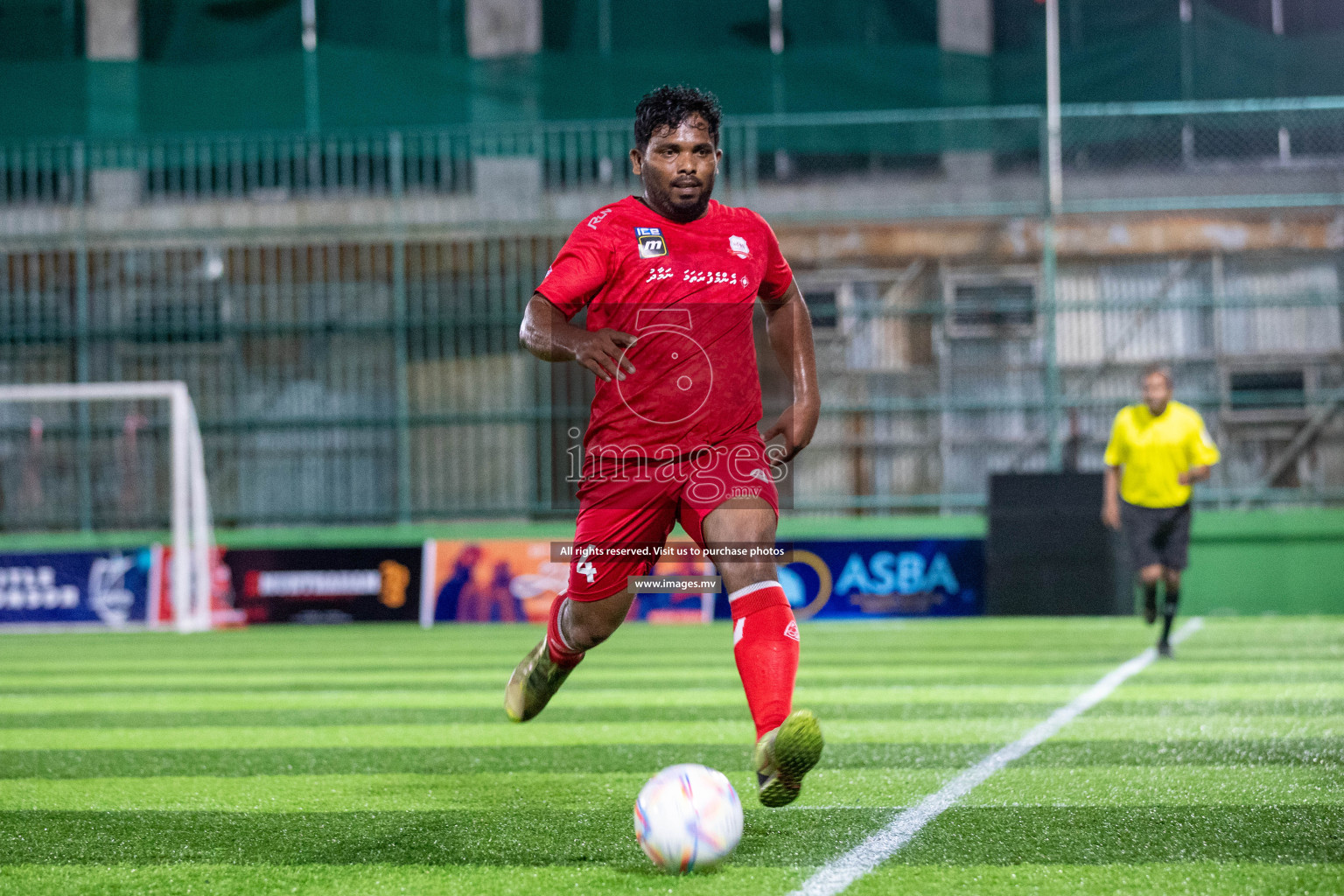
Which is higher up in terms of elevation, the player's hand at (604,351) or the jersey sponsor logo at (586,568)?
the player's hand at (604,351)

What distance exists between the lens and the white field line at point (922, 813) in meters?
3.55

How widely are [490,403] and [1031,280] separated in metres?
6.19

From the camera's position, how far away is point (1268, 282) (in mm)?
16172

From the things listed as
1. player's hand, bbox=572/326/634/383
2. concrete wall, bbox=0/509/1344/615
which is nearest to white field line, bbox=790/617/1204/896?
player's hand, bbox=572/326/634/383

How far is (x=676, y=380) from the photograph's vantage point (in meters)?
4.30

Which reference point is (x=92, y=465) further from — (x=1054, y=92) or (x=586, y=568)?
(x=586, y=568)

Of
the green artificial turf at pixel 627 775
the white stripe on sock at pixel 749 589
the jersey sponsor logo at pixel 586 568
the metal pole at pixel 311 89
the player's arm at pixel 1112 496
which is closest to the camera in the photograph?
the green artificial turf at pixel 627 775

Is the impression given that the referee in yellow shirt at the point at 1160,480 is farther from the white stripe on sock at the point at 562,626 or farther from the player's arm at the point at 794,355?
the white stripe on sock at the point at 562,626

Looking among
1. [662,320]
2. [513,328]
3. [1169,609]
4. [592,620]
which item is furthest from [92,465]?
[662,320]

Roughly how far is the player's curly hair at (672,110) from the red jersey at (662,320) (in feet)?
0.77

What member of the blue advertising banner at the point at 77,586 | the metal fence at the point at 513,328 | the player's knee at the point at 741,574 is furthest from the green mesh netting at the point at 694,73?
the player's knee at the point at 741,574

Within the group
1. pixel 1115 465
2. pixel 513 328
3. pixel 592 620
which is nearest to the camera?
pixel 592 620

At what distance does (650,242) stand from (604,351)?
511 millimetres

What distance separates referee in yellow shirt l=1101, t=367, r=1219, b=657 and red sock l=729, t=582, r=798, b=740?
6.94 m
